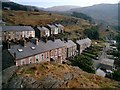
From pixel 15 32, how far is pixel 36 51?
33011 mm

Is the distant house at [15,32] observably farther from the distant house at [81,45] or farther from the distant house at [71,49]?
the distant house at [71,49]

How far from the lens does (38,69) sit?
3088 cm

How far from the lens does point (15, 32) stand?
7781 centimetres

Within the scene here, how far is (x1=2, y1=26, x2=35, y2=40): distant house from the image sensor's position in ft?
243

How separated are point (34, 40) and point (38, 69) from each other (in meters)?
19.8

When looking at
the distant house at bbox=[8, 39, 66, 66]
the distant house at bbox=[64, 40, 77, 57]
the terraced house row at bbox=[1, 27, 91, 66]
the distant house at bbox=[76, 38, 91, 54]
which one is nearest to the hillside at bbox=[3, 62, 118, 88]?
the distant house at bbox=[8, 39, 66, 66]

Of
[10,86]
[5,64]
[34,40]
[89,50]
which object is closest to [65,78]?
[10,86]

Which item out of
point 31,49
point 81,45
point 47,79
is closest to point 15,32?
point 81,45

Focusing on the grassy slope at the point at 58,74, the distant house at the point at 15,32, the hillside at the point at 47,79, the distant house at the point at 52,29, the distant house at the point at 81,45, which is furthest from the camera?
the distant house at the point at 52,29

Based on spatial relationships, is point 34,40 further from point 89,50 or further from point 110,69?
point 89,50

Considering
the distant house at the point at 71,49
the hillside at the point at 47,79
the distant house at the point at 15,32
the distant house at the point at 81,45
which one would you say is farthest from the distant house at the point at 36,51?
the distant house at the point at 15,32

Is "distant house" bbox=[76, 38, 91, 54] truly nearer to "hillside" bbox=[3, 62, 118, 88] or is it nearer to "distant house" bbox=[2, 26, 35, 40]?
"distant house" bbox=[2, 26, 35, 40]

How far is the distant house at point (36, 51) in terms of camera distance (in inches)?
1678

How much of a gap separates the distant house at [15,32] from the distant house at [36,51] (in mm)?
23743
